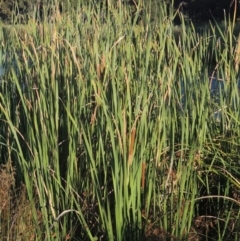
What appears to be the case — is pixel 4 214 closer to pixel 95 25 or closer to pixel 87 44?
pixel 87 44

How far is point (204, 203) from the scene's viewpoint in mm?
1943

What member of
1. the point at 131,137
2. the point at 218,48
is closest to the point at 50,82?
the point at 131,137

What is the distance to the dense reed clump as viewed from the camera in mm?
1626

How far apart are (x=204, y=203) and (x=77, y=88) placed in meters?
0.60

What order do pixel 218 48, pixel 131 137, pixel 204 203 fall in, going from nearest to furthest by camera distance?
1. pixel 131 137
2. pixel 204 203
3. pixel 218 48

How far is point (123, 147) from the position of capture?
1558 mm

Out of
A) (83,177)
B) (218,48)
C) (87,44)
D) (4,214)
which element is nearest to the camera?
(4,214)

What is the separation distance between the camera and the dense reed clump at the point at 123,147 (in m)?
1.63

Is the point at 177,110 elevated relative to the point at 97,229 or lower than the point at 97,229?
elevated

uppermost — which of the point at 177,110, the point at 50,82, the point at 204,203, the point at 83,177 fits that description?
the point at 50,82

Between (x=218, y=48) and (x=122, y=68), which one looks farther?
(x=218, y=48)

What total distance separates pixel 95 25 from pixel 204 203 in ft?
2.93

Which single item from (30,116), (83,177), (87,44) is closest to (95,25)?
(87,44)

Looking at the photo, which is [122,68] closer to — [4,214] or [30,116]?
[30,116]
